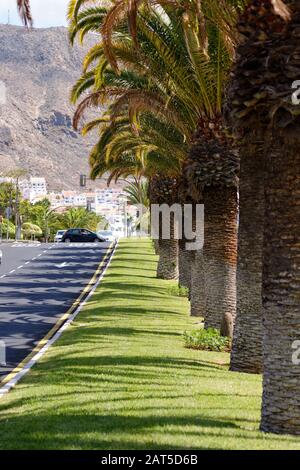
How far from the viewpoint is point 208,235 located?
782 inches

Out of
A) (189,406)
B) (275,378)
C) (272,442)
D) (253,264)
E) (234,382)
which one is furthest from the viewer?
(253,264)

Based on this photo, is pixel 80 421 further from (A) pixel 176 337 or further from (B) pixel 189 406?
(A) pixel 176 337

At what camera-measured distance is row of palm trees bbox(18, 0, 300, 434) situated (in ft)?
30.9

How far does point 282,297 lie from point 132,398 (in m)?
2.80

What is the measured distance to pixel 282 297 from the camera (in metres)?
9.45

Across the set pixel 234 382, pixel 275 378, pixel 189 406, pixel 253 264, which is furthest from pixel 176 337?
pixel 275 378

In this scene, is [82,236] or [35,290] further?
[82,236]

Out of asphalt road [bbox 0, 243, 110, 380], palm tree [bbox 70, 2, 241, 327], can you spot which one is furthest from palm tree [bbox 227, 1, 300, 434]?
palm tree [bbox 70, 2, 241, 327]

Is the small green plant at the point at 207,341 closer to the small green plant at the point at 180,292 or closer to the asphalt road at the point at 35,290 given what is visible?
the asphalt road at the point at 35,290

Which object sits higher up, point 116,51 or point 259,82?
point 116,51

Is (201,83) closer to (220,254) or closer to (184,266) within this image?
(220,254)

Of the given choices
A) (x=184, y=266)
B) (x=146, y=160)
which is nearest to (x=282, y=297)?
(x=184, y=266)

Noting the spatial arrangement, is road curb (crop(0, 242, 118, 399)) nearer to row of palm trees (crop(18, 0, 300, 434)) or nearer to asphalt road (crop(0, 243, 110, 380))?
asphalt road (crop(0, 243, 110, 380))

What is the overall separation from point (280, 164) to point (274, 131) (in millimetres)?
373
